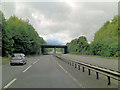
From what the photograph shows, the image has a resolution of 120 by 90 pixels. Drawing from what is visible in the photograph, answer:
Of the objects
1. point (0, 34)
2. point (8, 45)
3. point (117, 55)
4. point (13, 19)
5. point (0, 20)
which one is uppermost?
point (13, 19)

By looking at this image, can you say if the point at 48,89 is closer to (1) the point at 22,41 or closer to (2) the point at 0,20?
(2) the point at 0,20

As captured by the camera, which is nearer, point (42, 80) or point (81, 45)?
point (42, 80)

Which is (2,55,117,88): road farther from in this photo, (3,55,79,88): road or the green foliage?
the green foliage

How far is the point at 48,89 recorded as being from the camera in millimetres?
5148

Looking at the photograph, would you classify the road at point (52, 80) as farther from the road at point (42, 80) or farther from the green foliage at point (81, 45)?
the green foliage at point (81, 45)

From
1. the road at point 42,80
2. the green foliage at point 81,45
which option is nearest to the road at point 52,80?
the road at point 42,80

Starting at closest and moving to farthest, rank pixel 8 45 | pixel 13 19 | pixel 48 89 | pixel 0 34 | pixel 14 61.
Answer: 1. pixel 48 89
2. pixel 14 61
3. pixel 0 34
4. pixel 8 45
5. pixel 13 19

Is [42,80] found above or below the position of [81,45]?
below

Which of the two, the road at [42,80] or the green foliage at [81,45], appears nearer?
the road at [42,80]

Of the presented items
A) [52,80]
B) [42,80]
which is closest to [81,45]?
[52,80]

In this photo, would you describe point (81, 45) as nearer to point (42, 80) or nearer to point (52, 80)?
point (52, 80)

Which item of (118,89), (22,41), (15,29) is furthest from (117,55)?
(118,89)

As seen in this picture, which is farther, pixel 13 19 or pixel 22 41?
pixel 13 19

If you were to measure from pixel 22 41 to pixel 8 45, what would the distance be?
13.6 metres
